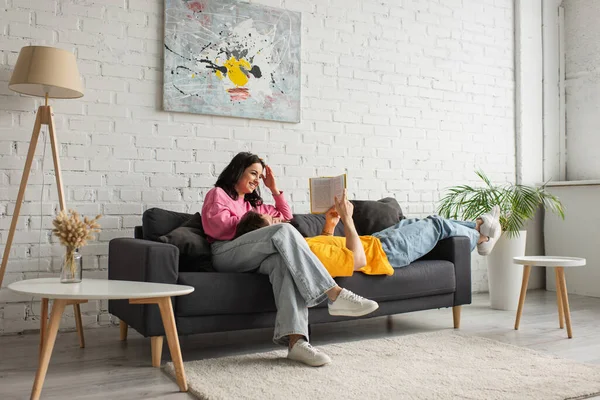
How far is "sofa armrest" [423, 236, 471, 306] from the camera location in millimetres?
3635

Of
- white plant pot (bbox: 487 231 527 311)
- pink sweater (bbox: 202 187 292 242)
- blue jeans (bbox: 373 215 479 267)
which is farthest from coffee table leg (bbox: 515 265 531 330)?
pink sweater (bbox: 202 187 292 242)

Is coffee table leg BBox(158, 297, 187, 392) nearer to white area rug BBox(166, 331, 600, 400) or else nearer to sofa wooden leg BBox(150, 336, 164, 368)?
white area rug BBox(166, 331, 600, 400)

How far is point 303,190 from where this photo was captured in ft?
14.0

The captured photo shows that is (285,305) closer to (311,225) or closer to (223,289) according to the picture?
(223,289)

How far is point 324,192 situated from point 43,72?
164cm

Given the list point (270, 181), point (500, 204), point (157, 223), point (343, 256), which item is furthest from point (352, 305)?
point (500, 204)

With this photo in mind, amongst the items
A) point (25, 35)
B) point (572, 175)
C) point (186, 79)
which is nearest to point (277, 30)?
point (186, 79)

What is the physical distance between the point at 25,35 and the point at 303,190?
2072 mm

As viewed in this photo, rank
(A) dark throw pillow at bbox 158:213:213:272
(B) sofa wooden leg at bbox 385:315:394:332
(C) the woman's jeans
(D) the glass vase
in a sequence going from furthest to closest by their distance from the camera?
1. (B) sofa wooden leg at bbox 385:315:394:332
2. (A) dark throw pillow at bbox 158:213:213:272
3. (C) the woman's jeans
4. (D) the glass vase

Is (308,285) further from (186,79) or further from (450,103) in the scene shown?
(450,103)

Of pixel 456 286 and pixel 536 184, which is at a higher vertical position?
pixel 536 184

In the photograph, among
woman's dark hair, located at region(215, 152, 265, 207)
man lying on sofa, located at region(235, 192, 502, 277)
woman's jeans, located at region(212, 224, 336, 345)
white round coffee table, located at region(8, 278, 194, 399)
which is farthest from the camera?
woman's dark hair, located at region(215, 152, 265, 207)

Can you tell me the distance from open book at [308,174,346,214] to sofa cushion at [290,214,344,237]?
0.31 metres

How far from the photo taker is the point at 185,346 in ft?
10.2
